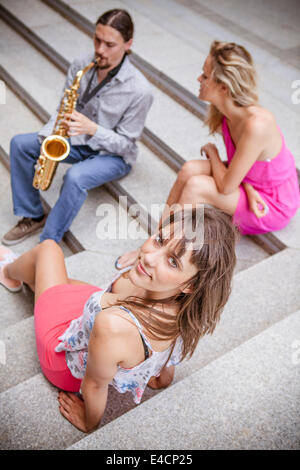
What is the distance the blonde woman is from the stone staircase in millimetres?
262

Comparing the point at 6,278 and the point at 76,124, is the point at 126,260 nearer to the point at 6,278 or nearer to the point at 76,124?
the point at 6,278

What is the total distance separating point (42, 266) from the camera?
82.0 inches

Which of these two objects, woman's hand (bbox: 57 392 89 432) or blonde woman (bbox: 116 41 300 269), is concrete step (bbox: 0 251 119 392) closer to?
blonde woman (bbox: 116 41 300 269)

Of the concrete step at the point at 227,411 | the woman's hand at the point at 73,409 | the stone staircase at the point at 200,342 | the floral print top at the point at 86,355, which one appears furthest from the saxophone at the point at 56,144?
the concrete step at the point at 227,411

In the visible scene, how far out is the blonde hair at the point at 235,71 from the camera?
224cm

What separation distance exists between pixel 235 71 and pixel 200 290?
4.50 feet

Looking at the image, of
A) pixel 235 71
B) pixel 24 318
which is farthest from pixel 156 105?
pixel 24 318

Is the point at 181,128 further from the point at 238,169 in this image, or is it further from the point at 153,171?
the point at 238,169

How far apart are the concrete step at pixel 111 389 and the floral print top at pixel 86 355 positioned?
0.22m

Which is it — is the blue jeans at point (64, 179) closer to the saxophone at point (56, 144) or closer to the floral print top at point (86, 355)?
the saxophone at point (56, 144)

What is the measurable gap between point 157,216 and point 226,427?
1597 millimetres

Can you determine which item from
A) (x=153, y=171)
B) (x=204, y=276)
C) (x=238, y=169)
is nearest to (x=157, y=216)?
(x=153, y=171)

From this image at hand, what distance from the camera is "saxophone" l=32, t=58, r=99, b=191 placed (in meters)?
2.63

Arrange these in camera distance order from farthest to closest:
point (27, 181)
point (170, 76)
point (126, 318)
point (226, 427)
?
point (170, 76) → point (27, 181) → point (226, 427) → point (126, 318)
